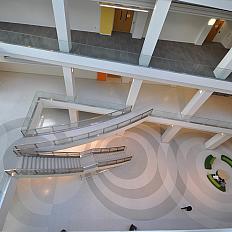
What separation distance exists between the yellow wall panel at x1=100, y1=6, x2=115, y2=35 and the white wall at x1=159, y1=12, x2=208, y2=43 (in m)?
1.99

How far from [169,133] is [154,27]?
5.58 m

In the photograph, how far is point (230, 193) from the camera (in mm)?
10094

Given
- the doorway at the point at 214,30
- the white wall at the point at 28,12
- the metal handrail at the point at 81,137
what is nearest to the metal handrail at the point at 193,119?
the metal handrail at the point at 81,137

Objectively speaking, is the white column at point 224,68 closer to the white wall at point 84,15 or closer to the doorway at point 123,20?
the doorway at point 123,20

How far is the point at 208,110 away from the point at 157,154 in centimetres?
301

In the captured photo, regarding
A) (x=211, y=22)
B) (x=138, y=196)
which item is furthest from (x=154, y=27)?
(x=138, y=196)

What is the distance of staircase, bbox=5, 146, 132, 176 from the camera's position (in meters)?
7.44

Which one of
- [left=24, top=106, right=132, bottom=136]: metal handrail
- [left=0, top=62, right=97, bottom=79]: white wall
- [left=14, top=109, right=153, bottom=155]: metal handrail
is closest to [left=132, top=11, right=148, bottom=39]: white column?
[left=0, top=62, right=97, bottom=79]: white wall

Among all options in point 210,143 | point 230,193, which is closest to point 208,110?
point 210,143

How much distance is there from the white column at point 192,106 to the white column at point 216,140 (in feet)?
6.39

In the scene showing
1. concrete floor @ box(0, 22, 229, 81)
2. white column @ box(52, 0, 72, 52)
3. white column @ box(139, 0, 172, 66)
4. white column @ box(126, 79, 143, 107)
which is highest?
concrete floor @ box(0, 22, 229, 81)

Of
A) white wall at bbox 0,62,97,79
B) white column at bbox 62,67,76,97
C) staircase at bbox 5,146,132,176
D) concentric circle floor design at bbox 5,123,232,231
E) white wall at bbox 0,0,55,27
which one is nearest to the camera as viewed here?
staircase at bbox 5,146,132,176

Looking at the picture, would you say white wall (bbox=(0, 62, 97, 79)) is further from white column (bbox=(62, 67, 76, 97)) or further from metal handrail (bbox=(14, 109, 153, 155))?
metal handrail (bbox=(14, 109, 153, 155))

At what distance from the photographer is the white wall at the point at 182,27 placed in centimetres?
820
